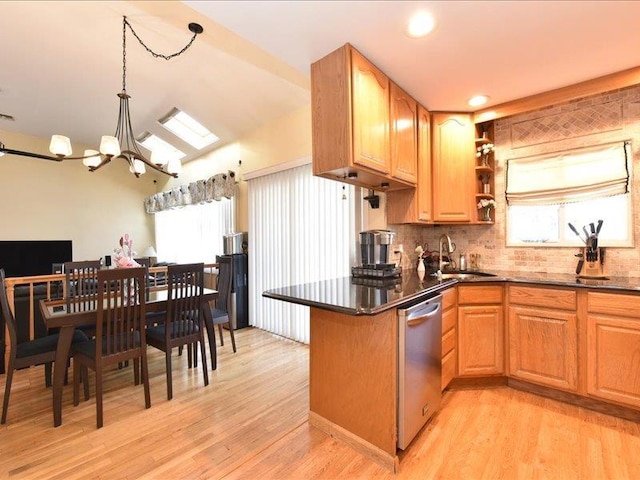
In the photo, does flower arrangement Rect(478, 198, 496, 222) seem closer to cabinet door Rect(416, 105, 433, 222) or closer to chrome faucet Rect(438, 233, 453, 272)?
chrome faucet Rect(438, 233, 453, 272)

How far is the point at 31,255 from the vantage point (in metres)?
5.29

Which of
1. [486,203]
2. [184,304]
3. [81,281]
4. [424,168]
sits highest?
[424,168]

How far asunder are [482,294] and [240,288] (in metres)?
3.13

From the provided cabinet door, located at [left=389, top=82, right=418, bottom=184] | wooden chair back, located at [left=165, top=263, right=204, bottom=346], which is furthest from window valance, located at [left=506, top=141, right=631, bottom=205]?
wooden chair back, located at [left=165, top=263, right=204, bottom=346]

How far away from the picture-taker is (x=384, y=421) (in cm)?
161

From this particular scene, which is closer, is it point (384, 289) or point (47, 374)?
point (384, 289)

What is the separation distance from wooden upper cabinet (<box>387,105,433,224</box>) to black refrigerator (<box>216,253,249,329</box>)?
95.5 inches

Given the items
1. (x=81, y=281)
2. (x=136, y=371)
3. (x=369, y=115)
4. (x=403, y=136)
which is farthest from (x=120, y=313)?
(x=403, y=136)

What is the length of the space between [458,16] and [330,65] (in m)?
0.76

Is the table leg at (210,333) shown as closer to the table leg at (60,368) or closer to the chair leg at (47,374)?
the table leg at (60,368)

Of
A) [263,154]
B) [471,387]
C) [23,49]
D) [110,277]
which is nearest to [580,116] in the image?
[471,387]

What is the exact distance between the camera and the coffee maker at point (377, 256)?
7.79ft

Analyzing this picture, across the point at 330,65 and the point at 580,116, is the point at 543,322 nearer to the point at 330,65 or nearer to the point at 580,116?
the point at 580,116

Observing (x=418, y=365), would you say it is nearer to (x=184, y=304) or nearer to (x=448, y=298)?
(x=448, y=298)
